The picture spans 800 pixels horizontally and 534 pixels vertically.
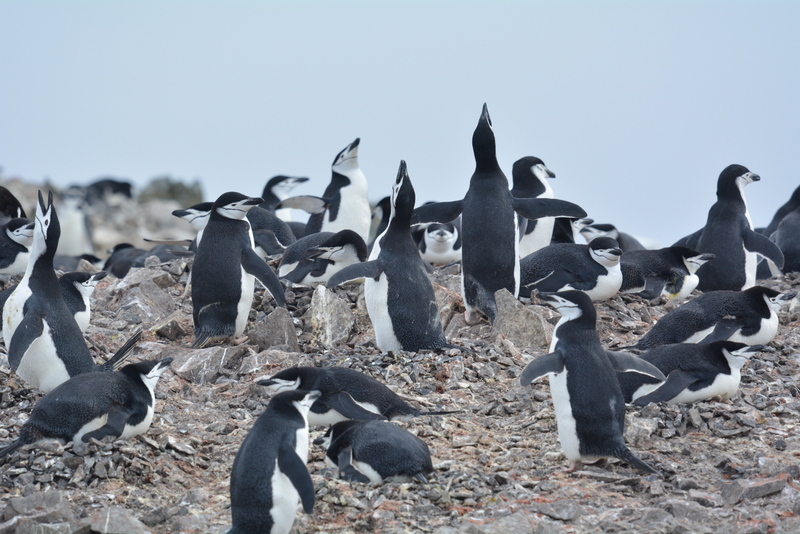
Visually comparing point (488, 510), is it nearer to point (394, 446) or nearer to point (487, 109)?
point (394, 446)

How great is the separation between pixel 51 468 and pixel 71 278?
2.49 meters

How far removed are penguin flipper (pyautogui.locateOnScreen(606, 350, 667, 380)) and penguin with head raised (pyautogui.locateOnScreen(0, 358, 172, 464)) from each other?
2499 millimetres

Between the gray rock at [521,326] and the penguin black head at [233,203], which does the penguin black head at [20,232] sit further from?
the gray rock at [521,326]

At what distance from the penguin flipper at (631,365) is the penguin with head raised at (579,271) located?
256 centimetres

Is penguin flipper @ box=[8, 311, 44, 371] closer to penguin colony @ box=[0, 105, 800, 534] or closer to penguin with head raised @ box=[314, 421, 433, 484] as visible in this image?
penguin colony @ box=[0, 105, 800, 534]

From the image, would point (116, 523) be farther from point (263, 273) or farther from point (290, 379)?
point (263, 273)

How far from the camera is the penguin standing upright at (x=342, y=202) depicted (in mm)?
11117

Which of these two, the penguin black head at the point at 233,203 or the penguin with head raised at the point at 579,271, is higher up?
the penguin black head at the point at 233,203

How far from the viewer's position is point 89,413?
201 inches

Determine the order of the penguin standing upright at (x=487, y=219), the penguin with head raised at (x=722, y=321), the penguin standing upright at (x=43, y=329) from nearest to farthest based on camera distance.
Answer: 1. the penguin standing upright at (x=43, y=329)
2. the penguin with head raised at (x=722, y=321)
3. the penguin standing upright at (x=487, y=219)

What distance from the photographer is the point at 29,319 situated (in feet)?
20.0

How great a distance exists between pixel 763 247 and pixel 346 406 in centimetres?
534

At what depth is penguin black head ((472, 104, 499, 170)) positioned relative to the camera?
7.96m

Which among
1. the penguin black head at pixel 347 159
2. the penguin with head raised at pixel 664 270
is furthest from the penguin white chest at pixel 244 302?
the penguin black head at pixel 347 159
